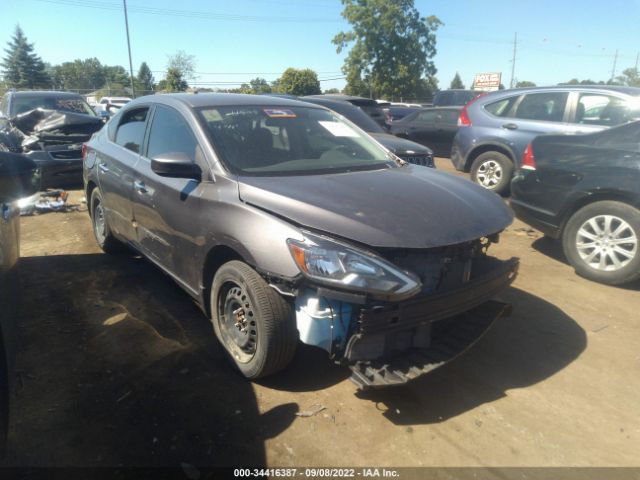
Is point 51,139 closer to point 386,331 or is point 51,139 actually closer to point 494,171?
point 494,171

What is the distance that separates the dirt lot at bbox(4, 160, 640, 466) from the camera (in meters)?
2.39

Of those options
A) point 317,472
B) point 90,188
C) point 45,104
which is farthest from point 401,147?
point 45,104

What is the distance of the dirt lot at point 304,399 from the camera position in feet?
7.86

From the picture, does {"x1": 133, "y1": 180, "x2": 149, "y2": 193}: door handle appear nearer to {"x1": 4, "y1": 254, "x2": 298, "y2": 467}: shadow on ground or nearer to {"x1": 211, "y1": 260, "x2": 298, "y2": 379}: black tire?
{"x1": 4, "y1": 254, "x2": 298, "y2": 467}: shadow on ground

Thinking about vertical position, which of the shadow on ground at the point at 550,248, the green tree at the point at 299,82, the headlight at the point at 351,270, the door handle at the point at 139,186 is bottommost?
the shadow on ground at the point at 550,248

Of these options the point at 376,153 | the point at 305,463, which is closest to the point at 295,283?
the point at 305,463

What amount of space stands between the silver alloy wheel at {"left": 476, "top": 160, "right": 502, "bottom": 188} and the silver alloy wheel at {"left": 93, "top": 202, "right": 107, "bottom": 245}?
19.5 feet

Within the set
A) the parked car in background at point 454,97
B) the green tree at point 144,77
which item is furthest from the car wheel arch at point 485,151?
the green tree at point 144,77

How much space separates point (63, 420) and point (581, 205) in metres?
4.71

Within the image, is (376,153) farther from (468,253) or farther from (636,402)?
(636,402)

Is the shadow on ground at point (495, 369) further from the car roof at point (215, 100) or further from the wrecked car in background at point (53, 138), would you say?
the wrecked car in background at point (53, 138)

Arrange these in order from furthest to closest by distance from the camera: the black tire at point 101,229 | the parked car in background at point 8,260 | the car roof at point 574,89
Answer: the car roof at point 574,89 < the black tire at point 101,229 < the parked car in background at point 8,260

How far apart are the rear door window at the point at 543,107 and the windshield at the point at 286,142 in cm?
460

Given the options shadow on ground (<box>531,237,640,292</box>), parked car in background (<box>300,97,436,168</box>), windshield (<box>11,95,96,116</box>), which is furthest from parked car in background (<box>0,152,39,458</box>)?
windshield (<box>11,95,96,116</box>)
